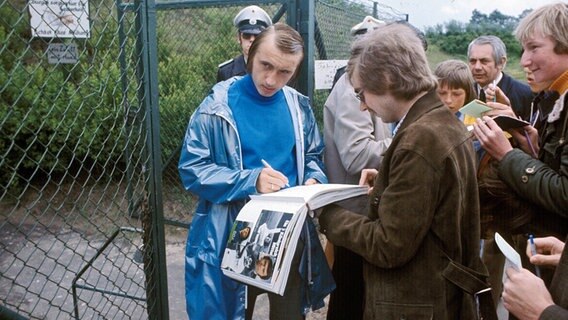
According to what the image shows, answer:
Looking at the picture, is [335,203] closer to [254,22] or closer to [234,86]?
[234,86]

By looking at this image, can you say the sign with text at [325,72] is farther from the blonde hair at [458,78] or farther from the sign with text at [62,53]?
the sign with text at [62,53]

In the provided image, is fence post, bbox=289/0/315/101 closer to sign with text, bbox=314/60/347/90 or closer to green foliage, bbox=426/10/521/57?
sign with text, bbox=314/60/347/90

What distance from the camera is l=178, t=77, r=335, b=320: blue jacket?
86.7 inches

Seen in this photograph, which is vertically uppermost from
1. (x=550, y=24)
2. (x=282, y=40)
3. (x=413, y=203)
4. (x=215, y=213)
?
(x=550, y=24)

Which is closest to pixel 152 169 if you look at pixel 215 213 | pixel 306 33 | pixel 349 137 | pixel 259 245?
pixel 215 213

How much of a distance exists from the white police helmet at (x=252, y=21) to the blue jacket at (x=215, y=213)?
2043 millimetres

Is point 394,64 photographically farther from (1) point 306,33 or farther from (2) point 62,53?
(1) point 306,33

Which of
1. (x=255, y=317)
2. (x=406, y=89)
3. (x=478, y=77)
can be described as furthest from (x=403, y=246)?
(x=478, y=77)

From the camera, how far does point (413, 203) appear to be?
1.62 metres

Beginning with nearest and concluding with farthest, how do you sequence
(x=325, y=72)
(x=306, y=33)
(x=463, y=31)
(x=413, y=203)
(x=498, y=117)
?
(x=413, y=203) < (x=498, y=117) < (x=306, y=33) < (x=325, y=72) < (x=463, y=31)

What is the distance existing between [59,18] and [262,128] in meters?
0.95

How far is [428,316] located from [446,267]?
0.59 feet

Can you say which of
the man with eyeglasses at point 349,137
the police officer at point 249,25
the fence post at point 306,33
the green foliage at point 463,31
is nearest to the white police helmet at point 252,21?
the police officer at point 249,25

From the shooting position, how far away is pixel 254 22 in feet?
13.9
